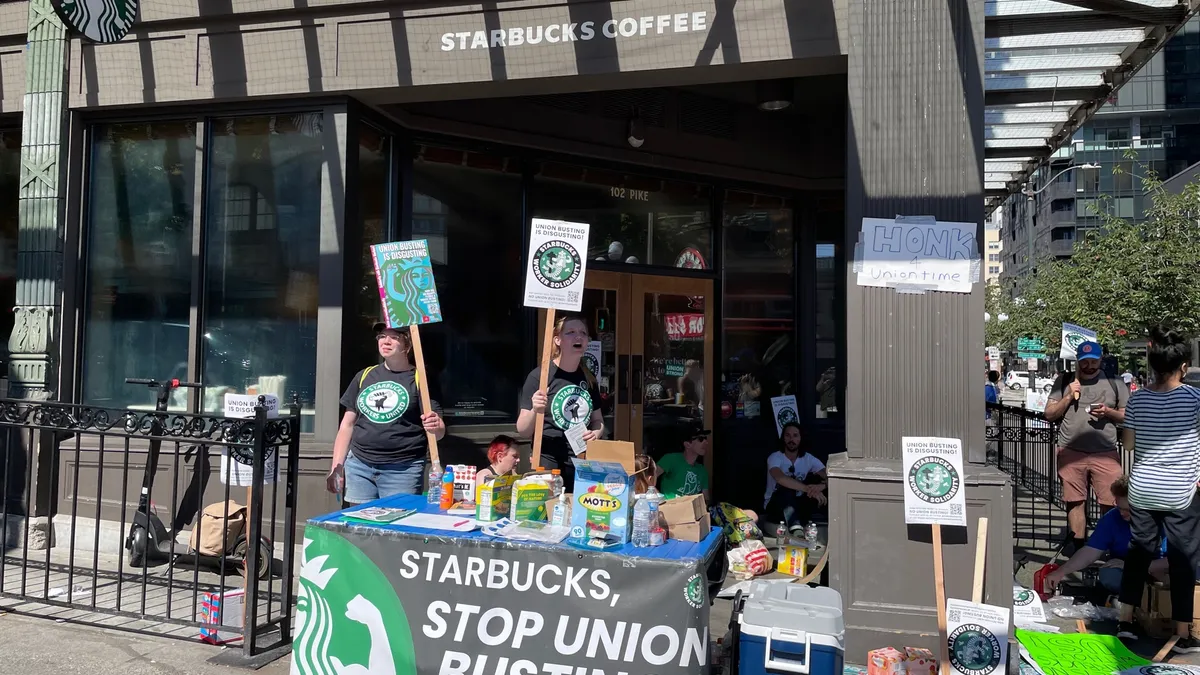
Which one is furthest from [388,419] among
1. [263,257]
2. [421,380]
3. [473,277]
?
[473,277]

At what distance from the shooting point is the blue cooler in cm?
338

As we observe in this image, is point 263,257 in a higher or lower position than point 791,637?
higher

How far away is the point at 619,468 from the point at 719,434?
523 centimetres

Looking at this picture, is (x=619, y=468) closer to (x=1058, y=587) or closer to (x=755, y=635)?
(x=755, y=635)

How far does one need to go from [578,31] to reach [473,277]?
247cm

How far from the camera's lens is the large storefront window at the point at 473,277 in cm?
735

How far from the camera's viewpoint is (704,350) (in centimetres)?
880

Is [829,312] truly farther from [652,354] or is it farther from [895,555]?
[895,555]

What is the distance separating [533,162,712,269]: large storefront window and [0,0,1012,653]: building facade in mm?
28

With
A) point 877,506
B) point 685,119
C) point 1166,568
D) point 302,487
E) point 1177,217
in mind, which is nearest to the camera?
point 877,506

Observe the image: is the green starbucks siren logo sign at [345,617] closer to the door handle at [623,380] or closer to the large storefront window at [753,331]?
the door handle at [623,380]

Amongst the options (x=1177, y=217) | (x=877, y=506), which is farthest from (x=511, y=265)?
(x=1177, y=217)

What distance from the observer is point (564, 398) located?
16.8 ft

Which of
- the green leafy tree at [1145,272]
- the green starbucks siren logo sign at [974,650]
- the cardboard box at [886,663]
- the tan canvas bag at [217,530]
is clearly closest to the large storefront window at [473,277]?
the tan canvas bag at [217,530]
